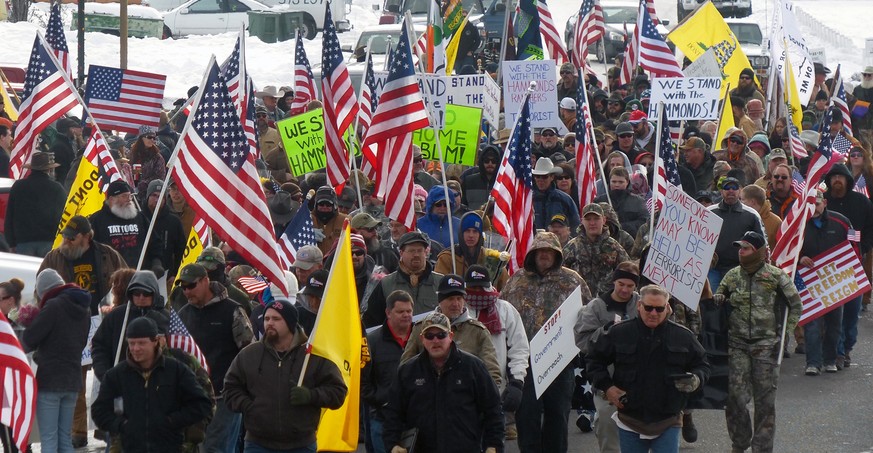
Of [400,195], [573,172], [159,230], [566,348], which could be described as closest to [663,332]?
[566,348]

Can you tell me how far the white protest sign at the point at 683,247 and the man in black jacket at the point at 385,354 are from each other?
1857mm

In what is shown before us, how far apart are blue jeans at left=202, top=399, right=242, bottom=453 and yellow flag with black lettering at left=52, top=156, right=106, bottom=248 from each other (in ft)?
13.2

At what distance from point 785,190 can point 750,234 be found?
165 inches

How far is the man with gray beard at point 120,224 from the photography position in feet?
43.8

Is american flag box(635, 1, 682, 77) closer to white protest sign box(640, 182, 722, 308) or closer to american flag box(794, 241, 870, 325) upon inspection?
american flag box(794, 241, 870, 325)

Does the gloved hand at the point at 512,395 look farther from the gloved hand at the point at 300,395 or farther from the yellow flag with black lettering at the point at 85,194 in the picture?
the yellow flag with black lettering at the point at 85,194

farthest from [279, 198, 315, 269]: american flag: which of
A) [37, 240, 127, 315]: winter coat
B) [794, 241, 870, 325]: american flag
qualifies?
[794, 241, 870, 325]: american flag

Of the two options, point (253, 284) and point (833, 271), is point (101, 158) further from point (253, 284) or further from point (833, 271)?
point (833, 271)

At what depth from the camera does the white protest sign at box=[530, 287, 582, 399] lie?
34.3ft

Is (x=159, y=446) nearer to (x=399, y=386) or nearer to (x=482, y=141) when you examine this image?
(x=399, y=386)

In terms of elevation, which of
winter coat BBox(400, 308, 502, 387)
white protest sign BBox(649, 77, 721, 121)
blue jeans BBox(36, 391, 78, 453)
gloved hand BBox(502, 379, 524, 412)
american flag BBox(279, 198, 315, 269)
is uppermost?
white protest sign BBox(649, 77, 721, 121)

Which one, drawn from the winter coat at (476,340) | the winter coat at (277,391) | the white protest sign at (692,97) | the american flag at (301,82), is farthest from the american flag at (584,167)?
the winter coat at (277,391)

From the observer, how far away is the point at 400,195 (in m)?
13.3

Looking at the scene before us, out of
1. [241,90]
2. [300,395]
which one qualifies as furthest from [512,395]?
[241,90]
